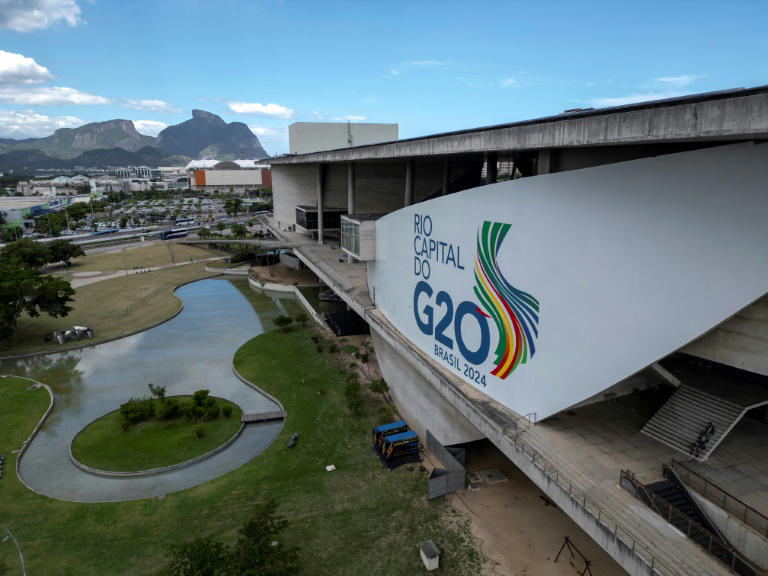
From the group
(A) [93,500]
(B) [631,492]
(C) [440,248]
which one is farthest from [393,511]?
(A) [93,500]

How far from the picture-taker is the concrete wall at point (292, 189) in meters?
57.8

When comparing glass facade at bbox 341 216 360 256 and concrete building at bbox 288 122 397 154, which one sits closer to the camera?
glass facade at bbox 341 216 360 256

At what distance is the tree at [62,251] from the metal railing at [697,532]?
65.9 metres

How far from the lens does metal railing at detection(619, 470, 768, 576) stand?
366 inches

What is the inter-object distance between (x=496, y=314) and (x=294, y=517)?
9843mm

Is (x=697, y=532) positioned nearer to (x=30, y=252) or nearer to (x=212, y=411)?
(x=212, y=411)

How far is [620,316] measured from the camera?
37.8 feet

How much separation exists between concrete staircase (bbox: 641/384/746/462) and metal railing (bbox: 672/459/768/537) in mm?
1064

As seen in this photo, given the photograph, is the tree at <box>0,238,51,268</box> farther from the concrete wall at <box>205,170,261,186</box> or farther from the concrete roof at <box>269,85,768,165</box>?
the concrete wall at <box>205,170,261,186</box>

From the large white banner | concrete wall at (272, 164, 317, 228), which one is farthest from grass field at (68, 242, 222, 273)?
the large white banner

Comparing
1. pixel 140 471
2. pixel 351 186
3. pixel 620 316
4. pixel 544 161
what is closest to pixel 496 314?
pixel 620 316

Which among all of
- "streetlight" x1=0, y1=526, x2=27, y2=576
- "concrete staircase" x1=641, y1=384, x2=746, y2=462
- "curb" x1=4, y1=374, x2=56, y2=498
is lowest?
"curb" x1=4, y1=374, x2=56, y2=498

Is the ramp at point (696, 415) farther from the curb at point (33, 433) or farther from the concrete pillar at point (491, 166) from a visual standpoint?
the curb at point (33, 433)

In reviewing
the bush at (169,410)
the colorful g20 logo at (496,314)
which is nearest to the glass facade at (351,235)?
the colorful g20 logo at (496,314)
